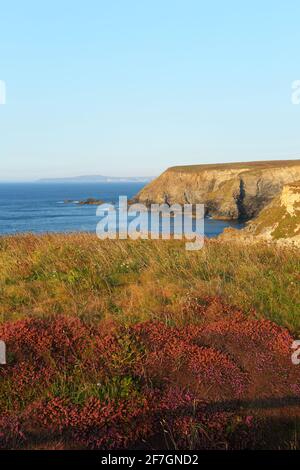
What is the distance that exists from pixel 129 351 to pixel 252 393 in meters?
1.77

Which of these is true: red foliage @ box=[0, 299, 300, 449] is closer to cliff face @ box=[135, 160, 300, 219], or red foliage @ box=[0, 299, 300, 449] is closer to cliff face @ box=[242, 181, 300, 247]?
cliff face @ box=[242, 181, 300, 247]

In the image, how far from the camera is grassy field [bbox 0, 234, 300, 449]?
16.8 feet

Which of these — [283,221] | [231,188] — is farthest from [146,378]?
[231,188]

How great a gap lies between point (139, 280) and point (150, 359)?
13.9ft

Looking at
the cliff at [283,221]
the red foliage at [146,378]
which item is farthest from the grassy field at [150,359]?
the cliff at [283,221]

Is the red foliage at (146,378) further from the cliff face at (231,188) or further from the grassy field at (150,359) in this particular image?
the cliff face at (231,188)

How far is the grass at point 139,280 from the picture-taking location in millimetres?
8336

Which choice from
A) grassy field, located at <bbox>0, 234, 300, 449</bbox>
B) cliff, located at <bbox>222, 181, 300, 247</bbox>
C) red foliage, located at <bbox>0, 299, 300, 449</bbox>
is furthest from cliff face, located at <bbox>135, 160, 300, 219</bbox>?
red foliage, located at <bbox>0, 299, 300, 449</bbox>

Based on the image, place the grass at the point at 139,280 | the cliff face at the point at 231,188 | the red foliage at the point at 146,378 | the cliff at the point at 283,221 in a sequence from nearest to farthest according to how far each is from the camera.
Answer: the red foliage at the point at 146,378, the grass at the point at 139,280, the cliff at the point at 283,221, the cliff face at the point at 231,188

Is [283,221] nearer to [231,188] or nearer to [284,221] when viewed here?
[284,221]

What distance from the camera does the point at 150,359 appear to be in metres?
6.31

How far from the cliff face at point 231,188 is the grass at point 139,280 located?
252ft
